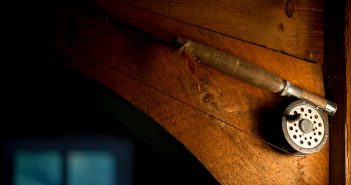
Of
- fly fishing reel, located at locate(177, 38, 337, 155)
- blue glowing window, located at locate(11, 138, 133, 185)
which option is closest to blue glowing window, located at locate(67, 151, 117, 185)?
blue glowing window, located at locate(11, 138, 133, 185)

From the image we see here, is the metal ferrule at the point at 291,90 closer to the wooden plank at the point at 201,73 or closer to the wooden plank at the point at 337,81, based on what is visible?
the wooden plank at the point at 201,73

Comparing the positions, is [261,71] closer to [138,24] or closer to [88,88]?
[138,24]

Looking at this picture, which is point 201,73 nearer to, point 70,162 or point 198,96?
point 198,96

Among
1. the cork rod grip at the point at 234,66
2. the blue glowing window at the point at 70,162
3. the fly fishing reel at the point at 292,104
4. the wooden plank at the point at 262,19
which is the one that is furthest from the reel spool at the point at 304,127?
the blue glowing window at the point at 70,162

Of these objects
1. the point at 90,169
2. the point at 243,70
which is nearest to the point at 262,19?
the point at 243,70

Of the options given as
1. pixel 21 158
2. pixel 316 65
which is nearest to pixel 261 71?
pixel 316 65
